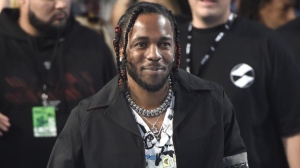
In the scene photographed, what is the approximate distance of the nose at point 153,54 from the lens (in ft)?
10.9

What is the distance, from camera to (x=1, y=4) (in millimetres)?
5332

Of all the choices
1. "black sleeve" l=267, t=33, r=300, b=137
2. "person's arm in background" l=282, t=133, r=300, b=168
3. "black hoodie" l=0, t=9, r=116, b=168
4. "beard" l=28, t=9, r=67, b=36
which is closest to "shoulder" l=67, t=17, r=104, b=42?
"black hoodie" l=0, t=9, r=116, b=168

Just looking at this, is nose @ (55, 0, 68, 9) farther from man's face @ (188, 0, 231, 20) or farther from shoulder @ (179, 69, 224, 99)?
shoulder @ (179, 69, 224, 99)

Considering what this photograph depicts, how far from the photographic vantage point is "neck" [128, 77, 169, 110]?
3449 millimetres

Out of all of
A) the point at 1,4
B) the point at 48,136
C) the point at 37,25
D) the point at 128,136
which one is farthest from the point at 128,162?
the point at 1,4

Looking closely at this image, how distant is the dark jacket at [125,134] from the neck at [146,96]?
0.18ft

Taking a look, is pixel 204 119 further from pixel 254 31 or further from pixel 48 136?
pixel 48 136

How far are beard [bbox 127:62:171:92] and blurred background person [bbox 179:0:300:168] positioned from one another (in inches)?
40.5

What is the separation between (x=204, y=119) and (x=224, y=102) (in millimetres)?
158

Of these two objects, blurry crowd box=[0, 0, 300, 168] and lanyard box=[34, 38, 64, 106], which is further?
lanyard box=[34, 38, 64, 106]

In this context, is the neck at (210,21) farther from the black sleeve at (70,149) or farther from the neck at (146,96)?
the black sleeve at (70,149)

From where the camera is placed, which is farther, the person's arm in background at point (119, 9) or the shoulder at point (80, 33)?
the person's arm in background at point (119, 9)

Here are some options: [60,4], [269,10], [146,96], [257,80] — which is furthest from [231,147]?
[269,10]

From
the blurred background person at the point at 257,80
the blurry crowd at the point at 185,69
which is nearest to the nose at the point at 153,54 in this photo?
the blurry crowd at the point at 185,69
